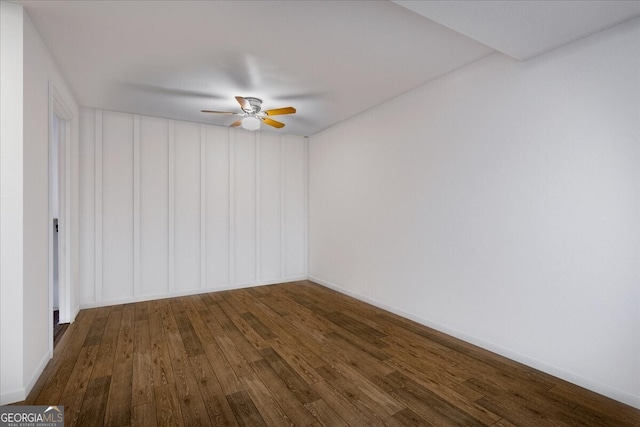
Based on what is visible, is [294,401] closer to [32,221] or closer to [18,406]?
[18,406]

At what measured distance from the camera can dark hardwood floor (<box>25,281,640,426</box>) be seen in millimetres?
1915

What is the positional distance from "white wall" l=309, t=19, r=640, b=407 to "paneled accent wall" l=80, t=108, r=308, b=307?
7.03 feet

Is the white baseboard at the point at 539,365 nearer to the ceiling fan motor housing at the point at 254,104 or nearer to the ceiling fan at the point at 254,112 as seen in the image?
the ceiling fan at the point at 254,112

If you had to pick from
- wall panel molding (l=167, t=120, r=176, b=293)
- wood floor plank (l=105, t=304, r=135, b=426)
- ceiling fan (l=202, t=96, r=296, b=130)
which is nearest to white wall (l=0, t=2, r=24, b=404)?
wood floor plank (l=105, t=304, r=135, b=426)

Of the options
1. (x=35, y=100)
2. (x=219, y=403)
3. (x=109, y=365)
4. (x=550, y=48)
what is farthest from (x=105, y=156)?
(x=550, y=48)

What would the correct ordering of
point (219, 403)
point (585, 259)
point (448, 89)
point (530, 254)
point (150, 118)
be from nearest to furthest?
point (219, 403), point (585, 259), point (530, 254), point (448, 89), point (150, 118)

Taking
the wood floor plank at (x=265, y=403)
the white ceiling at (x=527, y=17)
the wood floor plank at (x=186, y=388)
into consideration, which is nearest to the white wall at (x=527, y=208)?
the white ceiling at (x=527, y=17)

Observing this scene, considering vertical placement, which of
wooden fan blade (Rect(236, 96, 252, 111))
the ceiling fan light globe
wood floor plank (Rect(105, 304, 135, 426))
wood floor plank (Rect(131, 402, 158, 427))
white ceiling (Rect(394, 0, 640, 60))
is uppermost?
white ceiling (Rect(394, 0, 640, 60))

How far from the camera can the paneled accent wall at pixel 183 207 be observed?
414cm

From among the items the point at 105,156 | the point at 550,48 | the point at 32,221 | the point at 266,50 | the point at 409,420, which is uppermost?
the point at 266,50

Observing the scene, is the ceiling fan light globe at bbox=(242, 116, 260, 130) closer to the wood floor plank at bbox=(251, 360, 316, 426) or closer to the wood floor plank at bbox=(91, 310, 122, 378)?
the wood floor plank at bbox=(251, 360, 316, 426)

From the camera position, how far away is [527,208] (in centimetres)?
254

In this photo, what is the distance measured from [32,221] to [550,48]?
4.21m

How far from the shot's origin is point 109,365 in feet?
8.33
